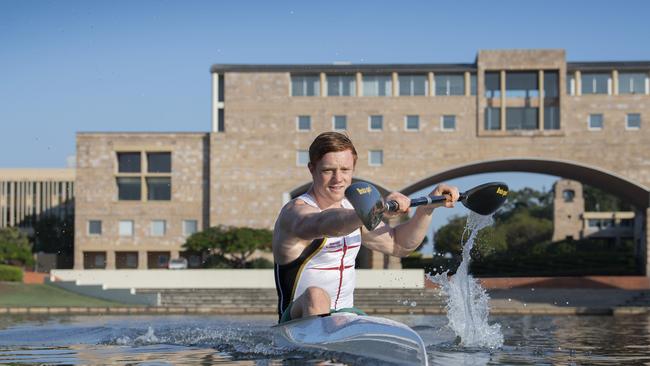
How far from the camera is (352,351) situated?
7.22m

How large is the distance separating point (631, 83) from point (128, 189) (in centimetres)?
2693

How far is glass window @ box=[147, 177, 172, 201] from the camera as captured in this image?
2149 inches

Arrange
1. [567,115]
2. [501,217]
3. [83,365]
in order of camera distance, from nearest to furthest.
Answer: [83,365], [567,115], [501,217]

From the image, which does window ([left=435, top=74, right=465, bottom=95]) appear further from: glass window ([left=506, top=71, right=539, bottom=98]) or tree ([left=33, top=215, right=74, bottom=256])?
tree ([left=33, top=215, right=74, bottom=256])

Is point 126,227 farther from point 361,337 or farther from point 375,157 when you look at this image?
point 361,337

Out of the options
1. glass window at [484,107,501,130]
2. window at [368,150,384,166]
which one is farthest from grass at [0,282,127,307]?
glass window at [484,107,501,130]

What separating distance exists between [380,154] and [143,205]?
1314cm

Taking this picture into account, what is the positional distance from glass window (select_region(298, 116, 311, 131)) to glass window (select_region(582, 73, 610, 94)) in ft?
45.9

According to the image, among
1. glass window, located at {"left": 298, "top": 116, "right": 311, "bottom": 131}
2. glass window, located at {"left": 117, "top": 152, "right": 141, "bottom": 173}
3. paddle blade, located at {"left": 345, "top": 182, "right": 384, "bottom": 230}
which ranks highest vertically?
glass window, located at {"left": 298, "top": 116, "right": 311, "bottom": 131}

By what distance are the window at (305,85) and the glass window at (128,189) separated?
9905 millimetres

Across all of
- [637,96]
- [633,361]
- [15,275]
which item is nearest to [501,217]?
[637,96]

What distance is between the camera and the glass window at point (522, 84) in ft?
167

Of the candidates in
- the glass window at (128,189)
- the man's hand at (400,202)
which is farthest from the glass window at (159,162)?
the man's hand at (400,202)

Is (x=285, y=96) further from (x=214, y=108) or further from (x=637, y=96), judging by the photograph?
(x=637, y=96)
